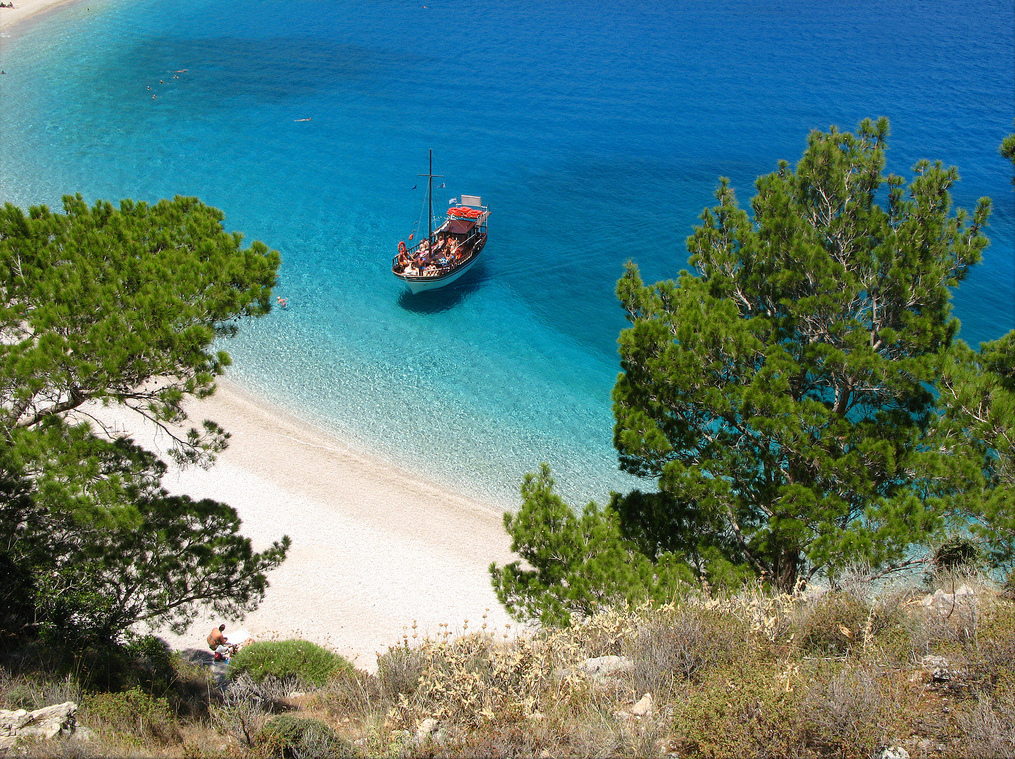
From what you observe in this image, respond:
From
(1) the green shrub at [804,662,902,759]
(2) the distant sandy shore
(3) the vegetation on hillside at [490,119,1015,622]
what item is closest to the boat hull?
(3) the vegetation on hillside at [490,119,1015,622]

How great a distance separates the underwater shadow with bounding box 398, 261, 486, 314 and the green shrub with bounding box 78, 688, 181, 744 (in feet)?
61.2

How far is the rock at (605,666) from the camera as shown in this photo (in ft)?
20.3

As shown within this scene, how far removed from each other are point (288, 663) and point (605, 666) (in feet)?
19.8

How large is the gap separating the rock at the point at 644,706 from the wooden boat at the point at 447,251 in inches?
801

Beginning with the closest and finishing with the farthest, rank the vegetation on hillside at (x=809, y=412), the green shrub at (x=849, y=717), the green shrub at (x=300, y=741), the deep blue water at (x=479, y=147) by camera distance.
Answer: the green shrub at (x=849, y=717), the green shrub at (x=300, y=741), the vegetation on hillside at (x=809, y=412), the deep blue water at (x=479, y=147)

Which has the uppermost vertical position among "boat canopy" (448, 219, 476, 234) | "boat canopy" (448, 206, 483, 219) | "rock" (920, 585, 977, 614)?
"boat canopy" (448, 206, 483, 219)

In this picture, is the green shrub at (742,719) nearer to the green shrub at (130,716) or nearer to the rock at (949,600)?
the rock at (949,600)

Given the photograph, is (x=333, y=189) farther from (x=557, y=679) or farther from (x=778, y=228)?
(x=557, y=679)

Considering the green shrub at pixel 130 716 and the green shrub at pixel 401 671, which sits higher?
the green shrub at pixel 401 671

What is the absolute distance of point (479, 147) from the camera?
38.4 meters

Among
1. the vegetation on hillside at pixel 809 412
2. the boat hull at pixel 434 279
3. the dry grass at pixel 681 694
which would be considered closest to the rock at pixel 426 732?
the dry grass at pixel 681 694

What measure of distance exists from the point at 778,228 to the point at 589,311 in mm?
16267

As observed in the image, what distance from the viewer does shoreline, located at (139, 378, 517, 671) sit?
12750 millimetres

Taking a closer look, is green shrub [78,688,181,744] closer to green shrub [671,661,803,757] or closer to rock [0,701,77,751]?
rock [0,701,77,751]
